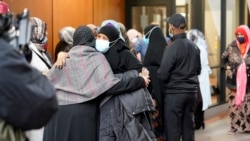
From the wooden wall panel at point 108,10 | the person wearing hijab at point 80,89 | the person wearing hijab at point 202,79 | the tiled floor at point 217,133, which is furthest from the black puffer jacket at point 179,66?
the wooden wall panel at point 108,10

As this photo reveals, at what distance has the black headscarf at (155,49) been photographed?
610 centimetres

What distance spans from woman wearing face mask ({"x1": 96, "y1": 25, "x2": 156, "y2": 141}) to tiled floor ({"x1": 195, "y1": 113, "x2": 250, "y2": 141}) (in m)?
3.33

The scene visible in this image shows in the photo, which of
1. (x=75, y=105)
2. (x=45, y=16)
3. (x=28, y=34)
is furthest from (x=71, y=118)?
(x=45, y=16)

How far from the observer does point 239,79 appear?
753 centimetres

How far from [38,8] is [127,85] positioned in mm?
3367

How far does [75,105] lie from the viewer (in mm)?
3914

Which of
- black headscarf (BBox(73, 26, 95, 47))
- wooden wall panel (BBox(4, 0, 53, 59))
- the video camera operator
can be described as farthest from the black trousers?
the video camera operator

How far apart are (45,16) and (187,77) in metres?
2.56

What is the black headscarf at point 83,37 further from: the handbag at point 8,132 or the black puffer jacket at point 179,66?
the handbag at point 8,132

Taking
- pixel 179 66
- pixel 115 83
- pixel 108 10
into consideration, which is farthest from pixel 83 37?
pixel 108 10

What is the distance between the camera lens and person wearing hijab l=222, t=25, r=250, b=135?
7539 millimetres

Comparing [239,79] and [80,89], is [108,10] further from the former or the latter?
[80,89]

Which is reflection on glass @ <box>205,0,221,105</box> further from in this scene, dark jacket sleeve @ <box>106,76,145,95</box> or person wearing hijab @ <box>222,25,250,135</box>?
dark jacket sleeve @ <box>106,76,145,95</box>

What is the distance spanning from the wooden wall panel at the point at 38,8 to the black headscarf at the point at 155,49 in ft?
5.73
